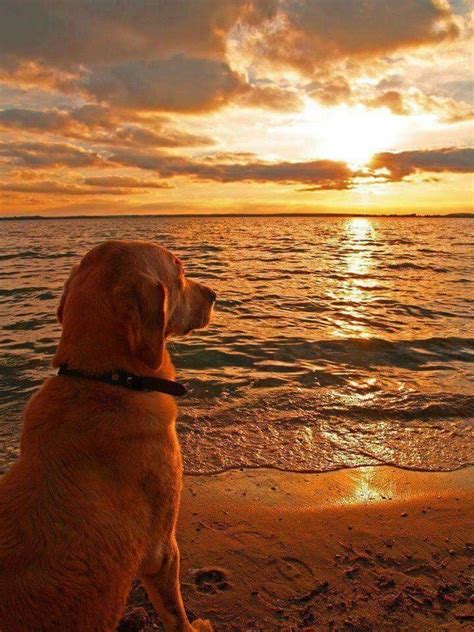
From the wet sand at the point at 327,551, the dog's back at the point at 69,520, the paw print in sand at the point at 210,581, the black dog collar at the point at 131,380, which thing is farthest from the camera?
the paw print in sand at the point at 210,581

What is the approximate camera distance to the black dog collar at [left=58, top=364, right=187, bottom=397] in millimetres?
2867

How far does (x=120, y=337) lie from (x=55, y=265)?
72.9ft

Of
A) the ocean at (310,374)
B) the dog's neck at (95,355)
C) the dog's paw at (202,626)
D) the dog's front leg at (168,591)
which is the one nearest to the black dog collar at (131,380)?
the dog's neck at (95,355)

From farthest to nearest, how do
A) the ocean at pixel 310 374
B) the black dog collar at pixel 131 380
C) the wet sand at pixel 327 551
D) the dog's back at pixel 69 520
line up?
1. the ocean at pixel 310 374
2. the wet sand at pixel 327 551
3. the black dog collar at pixel 131 380
4. the dog's back at pixel 69 520

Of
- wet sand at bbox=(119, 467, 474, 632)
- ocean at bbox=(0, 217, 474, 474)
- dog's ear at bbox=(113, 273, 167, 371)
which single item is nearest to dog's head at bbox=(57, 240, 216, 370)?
dog's ear at bbox=(113, 273, 167, 371)

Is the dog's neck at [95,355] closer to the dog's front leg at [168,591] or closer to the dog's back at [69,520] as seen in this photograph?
the dog's back at [69,520]

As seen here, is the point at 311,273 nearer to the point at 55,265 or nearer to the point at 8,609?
the point at 55,265

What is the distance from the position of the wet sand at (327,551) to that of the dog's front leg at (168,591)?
0.29 metres

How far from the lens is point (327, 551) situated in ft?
12.6

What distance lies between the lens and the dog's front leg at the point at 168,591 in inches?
113

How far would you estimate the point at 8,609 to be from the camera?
2.12 metres

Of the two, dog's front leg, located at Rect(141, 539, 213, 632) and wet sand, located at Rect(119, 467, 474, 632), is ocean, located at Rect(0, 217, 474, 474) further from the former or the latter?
dog's front leg, located at Rect(141, 539, 213, 632)

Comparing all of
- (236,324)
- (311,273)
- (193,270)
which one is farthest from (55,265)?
(236,324)

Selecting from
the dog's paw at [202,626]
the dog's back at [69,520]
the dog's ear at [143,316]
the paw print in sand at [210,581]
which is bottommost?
the paw print in sand at [210,581]
